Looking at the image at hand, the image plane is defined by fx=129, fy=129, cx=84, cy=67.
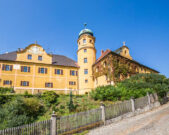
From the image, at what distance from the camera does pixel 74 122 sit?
897cm

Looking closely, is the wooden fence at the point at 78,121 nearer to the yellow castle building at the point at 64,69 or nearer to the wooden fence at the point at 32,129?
the wooden fence at the point at 32,129

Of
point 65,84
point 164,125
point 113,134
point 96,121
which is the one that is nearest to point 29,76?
point 65,84

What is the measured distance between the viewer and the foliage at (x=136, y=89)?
50.2 ft

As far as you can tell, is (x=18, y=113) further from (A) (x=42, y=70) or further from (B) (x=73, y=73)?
(B) (x=73, y=73)

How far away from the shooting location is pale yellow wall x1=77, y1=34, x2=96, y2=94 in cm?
2917

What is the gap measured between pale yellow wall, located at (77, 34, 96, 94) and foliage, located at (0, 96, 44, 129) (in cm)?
1496

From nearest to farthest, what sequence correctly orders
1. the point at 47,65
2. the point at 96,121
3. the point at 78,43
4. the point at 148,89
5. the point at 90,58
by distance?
the point at 96,121 → the point at 148,89 → the point at 47,65 → the point at 90,58 → the point at 78,43

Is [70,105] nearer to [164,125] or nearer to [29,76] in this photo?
[164,125]

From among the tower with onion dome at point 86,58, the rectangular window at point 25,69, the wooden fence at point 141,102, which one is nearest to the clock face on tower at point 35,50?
the rectangular window at point 25,69

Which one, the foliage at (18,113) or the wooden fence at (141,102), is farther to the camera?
the wooden fence at (141,102)

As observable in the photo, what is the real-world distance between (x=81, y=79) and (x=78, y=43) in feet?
31.2

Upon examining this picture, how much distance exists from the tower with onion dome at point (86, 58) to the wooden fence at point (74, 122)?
669 inches

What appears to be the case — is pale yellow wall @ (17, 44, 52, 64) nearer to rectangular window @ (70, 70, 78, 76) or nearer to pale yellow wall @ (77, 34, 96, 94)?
rectangular window @ (70, 70, 78, 76)

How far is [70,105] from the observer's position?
14414 mm
